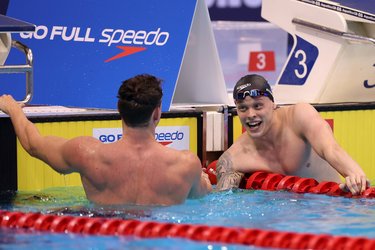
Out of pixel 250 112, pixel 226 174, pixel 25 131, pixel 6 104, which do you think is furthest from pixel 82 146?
pixel 226 174

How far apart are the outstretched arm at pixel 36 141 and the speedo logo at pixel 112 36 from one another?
0.99m

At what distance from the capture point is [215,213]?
4844 mm

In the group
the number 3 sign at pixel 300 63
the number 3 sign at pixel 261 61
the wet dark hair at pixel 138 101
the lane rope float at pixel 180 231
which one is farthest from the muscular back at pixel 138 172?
the number 3 sign at pixel 261 61

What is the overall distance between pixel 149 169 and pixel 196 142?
1763mm

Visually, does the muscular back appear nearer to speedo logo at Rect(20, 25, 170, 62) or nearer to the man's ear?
the man's ear

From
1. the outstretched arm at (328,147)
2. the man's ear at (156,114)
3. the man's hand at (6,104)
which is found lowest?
the outstretched arm at (328,147)

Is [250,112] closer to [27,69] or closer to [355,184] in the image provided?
[355,184]

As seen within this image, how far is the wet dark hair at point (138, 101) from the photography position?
4.42 m

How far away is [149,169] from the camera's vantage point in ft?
14.9

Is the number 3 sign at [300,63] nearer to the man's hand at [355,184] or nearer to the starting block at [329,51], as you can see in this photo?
the starting block at [329,51]

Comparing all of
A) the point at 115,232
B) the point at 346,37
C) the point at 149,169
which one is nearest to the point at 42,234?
the point at 115,232

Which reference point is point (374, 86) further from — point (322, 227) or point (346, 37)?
point (322, 227)

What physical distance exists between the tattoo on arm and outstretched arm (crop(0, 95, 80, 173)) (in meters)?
1.21

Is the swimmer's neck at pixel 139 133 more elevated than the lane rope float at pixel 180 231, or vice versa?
the swimmer's neck at pixel 139 133
